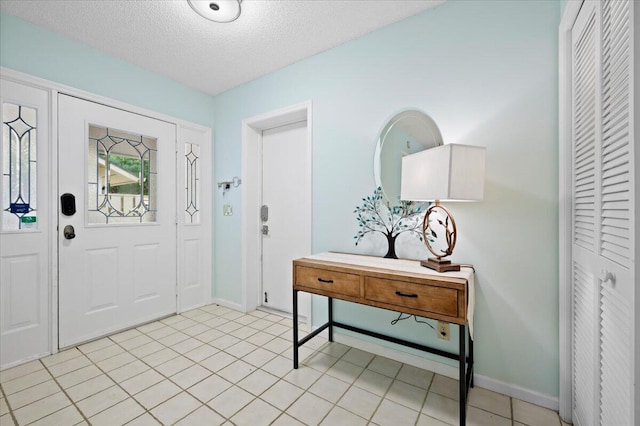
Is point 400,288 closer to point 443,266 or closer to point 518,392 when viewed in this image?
point 443,266

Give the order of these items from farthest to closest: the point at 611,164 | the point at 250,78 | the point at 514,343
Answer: the point at 250,78, the point at 514,343, the point at 611,164

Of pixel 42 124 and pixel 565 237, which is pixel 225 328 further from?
pixel 565 237

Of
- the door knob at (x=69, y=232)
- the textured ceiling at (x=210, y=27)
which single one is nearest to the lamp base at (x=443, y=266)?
the textured ceiling at (x=210, y=27)

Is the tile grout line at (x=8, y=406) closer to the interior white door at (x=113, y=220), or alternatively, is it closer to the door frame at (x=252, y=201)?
the interior white door at (x=113, y=220)

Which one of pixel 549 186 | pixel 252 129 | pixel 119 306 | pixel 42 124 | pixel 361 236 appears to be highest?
pixel 252 129

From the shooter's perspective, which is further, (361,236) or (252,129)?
(252,129)

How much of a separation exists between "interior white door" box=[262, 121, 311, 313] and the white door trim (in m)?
1.86

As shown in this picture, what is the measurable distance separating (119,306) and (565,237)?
3330 mm

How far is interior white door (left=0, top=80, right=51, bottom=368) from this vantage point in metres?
1.94

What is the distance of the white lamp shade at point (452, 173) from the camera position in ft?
4.55

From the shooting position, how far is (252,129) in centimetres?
303

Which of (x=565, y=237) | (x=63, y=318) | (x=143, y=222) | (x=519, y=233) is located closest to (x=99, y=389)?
(x=63, y=318)

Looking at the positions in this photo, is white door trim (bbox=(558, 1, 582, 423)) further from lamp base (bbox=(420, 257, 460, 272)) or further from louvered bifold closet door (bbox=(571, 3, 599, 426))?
lamp base (bbox=(420, 257, 460, 272))

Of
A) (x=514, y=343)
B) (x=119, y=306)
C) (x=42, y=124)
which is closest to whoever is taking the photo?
(x=514, y=343)
